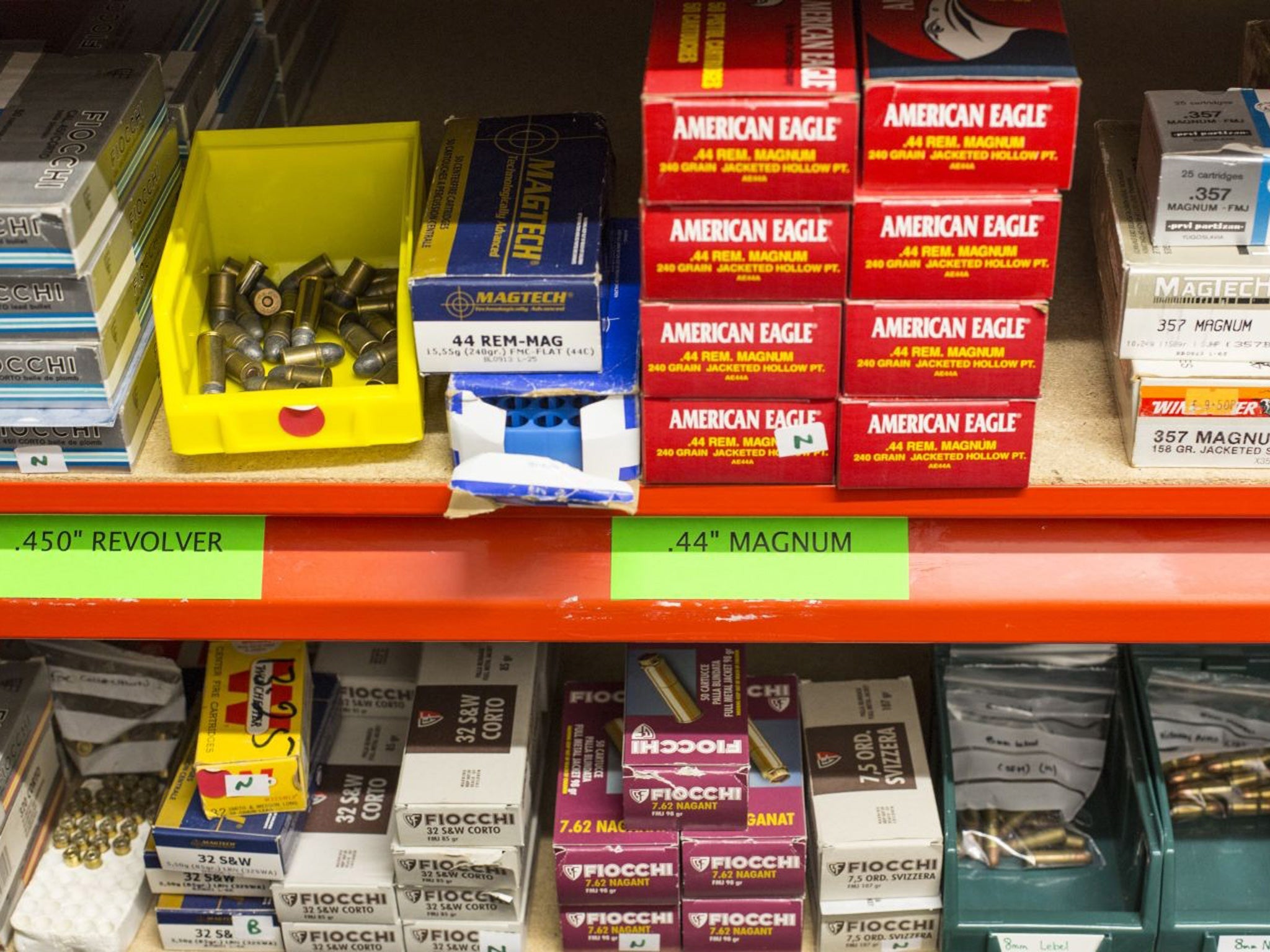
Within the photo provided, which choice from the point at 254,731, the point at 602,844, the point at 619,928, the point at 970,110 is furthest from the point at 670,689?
the point at 970,110

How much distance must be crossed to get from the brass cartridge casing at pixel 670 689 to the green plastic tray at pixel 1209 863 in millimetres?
628

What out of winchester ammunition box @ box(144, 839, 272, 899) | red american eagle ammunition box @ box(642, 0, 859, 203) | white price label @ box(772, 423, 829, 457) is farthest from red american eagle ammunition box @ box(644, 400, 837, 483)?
winchester ammunition box @ box(144, 839, 272, 899)

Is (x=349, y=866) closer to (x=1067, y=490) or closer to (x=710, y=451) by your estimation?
(x=710, y=451)

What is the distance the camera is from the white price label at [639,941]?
2082mm

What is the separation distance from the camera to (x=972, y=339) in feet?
5.10

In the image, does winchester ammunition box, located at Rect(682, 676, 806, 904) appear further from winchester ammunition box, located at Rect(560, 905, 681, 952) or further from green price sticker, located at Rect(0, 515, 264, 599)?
green price sticker, located at Rect(0, 515, 264, 599)

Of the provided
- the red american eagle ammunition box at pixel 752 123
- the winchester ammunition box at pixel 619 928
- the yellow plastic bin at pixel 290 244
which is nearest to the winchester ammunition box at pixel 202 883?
the winchester ammunition box at pixel 619 928

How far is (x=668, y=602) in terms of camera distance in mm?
1782

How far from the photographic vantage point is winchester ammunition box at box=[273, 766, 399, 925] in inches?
80.8

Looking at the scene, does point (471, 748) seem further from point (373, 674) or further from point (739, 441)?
point (739, 441)

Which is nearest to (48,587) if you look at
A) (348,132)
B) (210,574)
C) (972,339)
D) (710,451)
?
(210,574)

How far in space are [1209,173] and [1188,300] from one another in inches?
5.3

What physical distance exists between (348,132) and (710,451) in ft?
2.13

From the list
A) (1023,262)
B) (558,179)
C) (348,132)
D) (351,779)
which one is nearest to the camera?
(1023,262)
